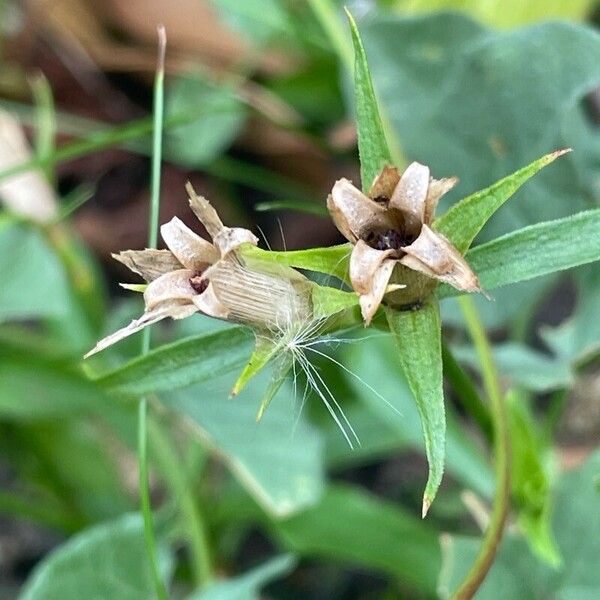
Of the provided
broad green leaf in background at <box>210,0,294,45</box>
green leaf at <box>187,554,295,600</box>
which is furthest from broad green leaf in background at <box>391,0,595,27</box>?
green leaf at <box>187,554,295,600</box>

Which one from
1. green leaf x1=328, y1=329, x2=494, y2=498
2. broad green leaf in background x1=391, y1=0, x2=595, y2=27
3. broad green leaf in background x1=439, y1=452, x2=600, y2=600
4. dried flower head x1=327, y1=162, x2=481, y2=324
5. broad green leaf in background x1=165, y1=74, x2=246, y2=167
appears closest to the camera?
dried flower head x1=327, y1=162, x2=481, y2=324

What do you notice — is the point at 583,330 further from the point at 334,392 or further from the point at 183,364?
the point at 183,364

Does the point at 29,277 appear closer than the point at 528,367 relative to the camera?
No

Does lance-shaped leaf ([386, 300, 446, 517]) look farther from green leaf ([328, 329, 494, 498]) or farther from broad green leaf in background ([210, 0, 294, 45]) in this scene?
broad green leaf in background ([210, 0, 294, 45])

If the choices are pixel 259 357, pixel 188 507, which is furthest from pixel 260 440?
pixel 259 357

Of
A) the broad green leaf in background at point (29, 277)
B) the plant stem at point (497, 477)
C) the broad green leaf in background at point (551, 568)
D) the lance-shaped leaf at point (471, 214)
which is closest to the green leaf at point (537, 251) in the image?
the lance-shaped leaf at point (471, 214)

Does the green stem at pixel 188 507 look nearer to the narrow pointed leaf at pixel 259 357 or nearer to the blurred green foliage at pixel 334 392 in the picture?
the blurred green foliage at pixel 334 392

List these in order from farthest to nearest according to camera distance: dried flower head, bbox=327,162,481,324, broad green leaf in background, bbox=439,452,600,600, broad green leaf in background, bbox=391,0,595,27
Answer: broad green leaf in background, bbox=391,0,595,27
broad green leaf in background, bbox=439,452,600,600
dried flower head, bbox=327,162,481,324

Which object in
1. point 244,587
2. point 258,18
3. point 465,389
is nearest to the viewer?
point 465,389

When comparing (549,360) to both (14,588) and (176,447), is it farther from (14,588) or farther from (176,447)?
(14,588)
